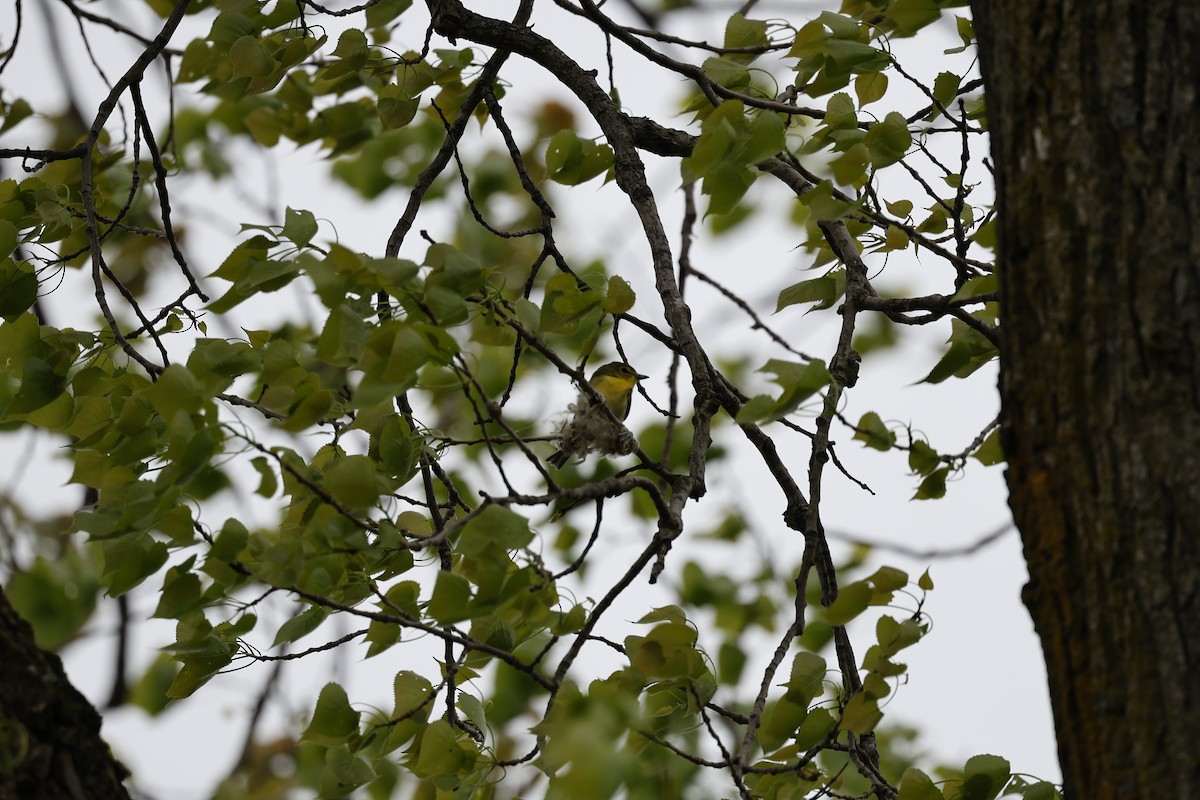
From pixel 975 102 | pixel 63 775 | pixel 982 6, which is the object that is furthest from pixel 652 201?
pixel 63 775

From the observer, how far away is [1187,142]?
1.39 meters

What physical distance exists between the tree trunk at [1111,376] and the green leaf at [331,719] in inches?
41.8

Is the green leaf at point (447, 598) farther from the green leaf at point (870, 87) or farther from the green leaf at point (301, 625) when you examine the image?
the green leaf at point (870, 87)

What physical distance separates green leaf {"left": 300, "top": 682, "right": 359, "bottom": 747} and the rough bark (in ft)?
0.99

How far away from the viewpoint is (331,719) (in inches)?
70.1

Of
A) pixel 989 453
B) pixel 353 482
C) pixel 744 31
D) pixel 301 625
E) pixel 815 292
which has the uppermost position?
pixel 744 31

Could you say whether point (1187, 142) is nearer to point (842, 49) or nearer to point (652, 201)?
point (842, 49)

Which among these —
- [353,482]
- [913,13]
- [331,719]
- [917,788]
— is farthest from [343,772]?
[913,13]

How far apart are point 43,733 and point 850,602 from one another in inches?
44.1

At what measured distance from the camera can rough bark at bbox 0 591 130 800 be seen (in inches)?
56.7

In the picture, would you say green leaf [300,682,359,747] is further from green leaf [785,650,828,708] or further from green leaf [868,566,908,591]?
green leaf [868,566,908,591]

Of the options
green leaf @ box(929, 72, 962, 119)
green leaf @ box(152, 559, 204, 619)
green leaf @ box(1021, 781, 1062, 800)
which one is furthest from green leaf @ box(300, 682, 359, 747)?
green leaf @ box(929, 72, 962, 119)

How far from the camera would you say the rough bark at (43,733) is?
4.73ft

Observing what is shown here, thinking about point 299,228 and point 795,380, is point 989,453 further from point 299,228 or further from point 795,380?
point 299,228
